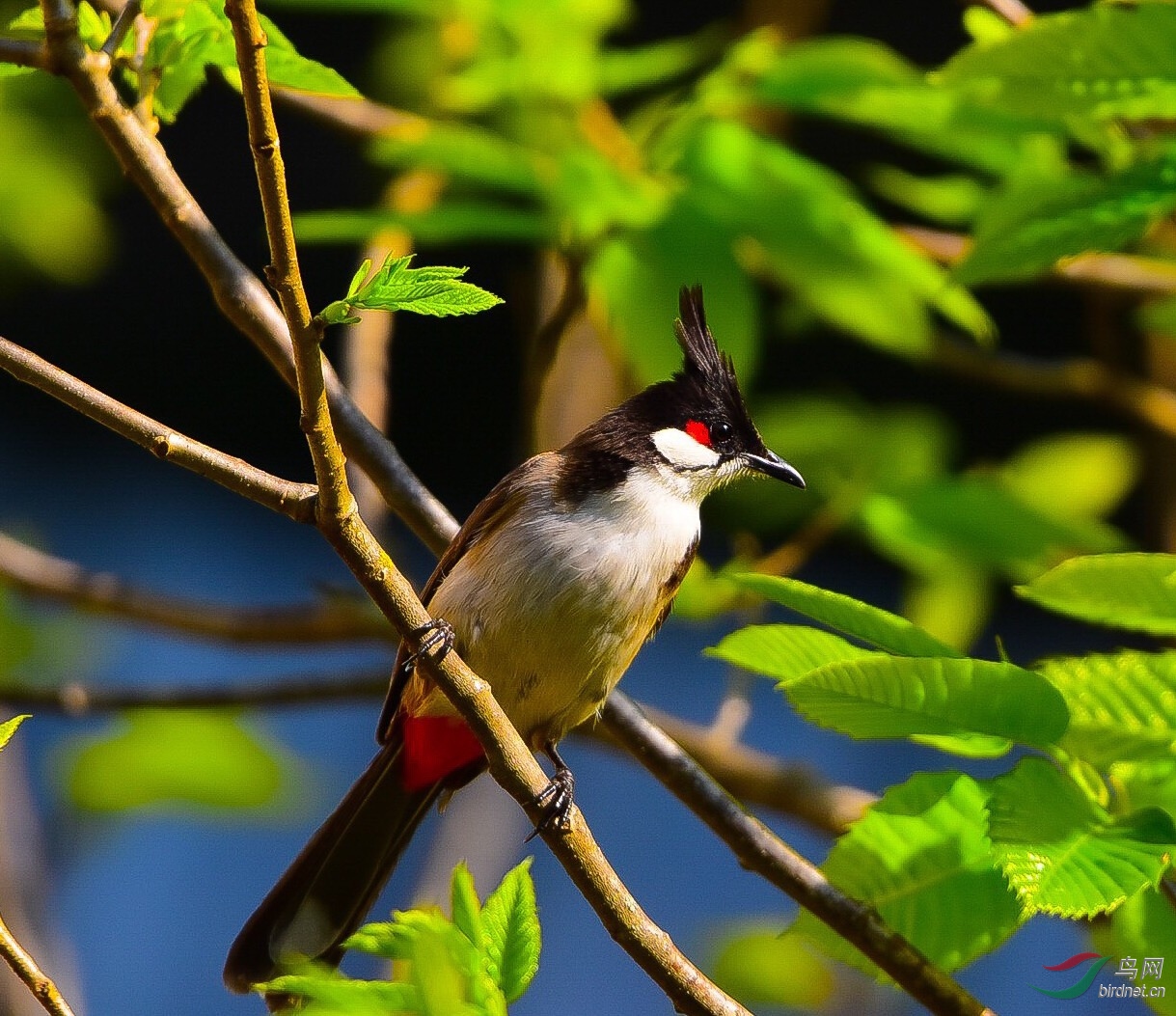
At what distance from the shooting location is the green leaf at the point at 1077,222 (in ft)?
4.83

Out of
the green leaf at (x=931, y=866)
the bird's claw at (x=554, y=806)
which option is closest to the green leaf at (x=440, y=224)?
the bird's claw at (x=554, y=806)

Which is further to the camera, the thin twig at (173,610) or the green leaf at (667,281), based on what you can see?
the thin twig at (173,610)

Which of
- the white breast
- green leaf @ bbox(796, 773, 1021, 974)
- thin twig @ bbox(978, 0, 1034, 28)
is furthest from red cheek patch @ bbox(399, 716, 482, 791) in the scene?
thin twig @ bbox(978, 0, 1034, 28)

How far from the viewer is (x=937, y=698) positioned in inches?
44.9

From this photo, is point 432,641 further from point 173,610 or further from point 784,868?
point 173,610

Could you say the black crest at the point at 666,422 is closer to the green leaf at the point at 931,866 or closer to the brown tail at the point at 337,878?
the brown tail at the point at 337,878

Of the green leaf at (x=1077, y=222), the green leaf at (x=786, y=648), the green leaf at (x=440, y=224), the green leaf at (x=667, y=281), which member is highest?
the green leaf at (x=440, y=224)

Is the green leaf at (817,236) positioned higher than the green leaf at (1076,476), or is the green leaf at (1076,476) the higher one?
the green leaf at (817,236)

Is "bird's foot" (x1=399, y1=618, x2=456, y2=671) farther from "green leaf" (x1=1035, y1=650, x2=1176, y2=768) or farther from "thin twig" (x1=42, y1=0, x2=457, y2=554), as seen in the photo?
"green leaf" (x1=1035, y1=650, x2=1176, y2=768)

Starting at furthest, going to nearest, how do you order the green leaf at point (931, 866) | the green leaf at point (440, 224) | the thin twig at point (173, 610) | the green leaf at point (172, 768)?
the green leaf at point (172, 768) → the thin twig at point (173, 610) → the green leaf at point (440, 224) → the green leaf at point (931, 866)

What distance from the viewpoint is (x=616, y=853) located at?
18.7ft

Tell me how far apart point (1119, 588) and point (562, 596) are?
1078 mm

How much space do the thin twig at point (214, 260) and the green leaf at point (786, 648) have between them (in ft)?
1.84

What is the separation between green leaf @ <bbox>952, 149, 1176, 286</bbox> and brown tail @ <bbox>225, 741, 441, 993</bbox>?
1365mm
